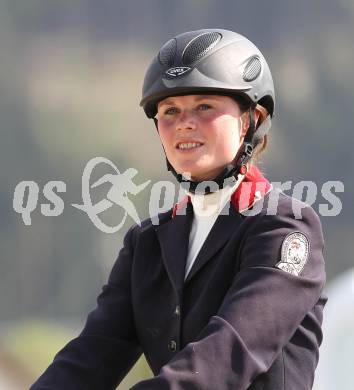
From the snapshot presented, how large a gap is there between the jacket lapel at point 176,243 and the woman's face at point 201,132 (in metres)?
0.13

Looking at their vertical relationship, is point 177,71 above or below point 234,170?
above

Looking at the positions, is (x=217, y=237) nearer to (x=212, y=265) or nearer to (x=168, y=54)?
(x=212, y=265)

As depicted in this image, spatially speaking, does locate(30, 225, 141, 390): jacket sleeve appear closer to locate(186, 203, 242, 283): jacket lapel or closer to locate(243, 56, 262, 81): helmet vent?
locate(186, 203, 242, 283): jacket lapel

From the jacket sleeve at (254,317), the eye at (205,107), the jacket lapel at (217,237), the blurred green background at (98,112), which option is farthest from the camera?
the blurred green background at (98,112)

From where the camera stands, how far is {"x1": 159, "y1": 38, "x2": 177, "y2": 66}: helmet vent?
2.70 metres

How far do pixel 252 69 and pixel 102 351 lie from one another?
899mm

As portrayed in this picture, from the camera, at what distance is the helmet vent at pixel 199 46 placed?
267 cm

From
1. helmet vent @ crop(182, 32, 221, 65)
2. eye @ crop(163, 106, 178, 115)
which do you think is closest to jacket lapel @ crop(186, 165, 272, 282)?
eye @ crop(163, 106, 178, 115)

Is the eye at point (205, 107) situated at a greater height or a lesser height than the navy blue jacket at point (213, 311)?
greater

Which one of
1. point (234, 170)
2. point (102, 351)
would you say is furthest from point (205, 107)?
point (102, 351)

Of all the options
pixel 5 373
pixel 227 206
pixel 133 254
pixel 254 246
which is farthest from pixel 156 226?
pixel 5 373

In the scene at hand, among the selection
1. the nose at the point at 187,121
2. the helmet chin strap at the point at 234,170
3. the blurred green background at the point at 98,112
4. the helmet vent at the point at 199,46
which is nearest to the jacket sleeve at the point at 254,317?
the helmet chin strap at the point at 234,170

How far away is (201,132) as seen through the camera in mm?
2561

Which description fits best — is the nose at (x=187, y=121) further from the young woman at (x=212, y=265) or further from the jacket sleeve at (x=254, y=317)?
the jacket sleeve at (x=254, y=317)
